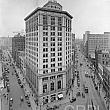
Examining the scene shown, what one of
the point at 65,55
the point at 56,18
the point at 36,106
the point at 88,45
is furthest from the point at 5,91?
the point at 88,45

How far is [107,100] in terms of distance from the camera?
3944cm

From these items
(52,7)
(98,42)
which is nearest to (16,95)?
(52,7)

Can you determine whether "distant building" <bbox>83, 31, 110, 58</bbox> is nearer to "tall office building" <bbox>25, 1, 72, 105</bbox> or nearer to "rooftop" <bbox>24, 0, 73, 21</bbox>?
"tall office building" <bbox>25, 1, 72, 105</bbox>

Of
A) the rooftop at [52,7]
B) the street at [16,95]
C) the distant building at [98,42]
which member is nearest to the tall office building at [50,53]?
the rooftop at [52,7]

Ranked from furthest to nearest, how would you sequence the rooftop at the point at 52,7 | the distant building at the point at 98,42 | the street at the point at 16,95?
1. the distant building at the point at 98,42
2. the rooftop at the point at 52,7
3. the street at the point at 16,95

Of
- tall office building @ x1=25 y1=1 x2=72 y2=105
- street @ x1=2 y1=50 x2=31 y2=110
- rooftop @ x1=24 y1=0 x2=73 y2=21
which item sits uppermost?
rooftop @ x1=24 y1=0 x2=73 y2=21

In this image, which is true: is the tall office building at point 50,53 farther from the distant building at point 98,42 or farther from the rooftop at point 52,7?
the distant building at point 98,42

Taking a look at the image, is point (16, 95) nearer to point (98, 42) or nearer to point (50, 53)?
point (50, 53)

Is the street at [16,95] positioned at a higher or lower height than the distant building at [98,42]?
lower

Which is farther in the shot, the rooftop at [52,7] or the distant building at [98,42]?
the distant building at [98,42]

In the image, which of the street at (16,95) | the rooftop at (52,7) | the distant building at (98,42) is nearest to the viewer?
the street at (16,95)

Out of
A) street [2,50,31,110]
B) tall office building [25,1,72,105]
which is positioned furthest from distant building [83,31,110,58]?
tall office building [25,1,72,105]

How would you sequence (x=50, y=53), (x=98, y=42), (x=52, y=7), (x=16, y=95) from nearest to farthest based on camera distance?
(x=50, y=53) → (x=52, y=7) → (x=16, y=95) → (x=98, y=42)

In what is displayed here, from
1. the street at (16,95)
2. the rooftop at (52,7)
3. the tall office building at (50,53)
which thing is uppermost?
the rooftop at (52,7)
